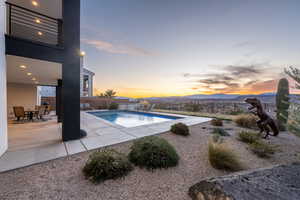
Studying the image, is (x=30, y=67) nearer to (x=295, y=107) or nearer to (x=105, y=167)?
(x=105, y=167)

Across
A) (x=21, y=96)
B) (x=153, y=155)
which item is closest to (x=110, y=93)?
(x=21, y=96)

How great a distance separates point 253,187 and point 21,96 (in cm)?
1378

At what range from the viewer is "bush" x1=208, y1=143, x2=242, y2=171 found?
2271mm

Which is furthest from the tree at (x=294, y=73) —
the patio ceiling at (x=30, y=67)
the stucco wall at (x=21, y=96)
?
the stucco wall at (x=21, y=96)

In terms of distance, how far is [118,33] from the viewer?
819 cm

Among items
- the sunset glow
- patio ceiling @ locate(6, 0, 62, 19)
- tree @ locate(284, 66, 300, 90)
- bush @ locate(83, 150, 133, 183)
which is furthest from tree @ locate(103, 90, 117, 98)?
tree @ locate(284, 66, 300, 90)

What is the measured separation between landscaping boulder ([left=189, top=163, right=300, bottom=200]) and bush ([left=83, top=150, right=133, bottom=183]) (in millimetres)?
1269

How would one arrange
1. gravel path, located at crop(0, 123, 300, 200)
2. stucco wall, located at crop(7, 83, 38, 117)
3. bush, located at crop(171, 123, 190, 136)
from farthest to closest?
1. stucco wall, located at crop(7, 83, 38, 117)
2. bush, located at crop(171, 123, 190, 136)
3. gravel path, located at crop(0, 123, 300, 200)

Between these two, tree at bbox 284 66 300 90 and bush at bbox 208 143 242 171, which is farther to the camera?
bush at bbox 208 143 242 171

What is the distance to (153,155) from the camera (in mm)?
2387

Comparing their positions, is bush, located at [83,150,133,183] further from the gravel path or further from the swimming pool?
the swimming pool

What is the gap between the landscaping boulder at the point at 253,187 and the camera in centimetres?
129

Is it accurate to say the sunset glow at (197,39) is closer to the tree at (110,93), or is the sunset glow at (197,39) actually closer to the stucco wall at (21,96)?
the stucco wall at (21,96)

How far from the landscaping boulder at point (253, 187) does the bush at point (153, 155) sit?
28.9 inches
